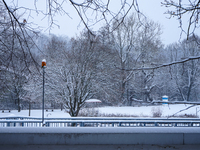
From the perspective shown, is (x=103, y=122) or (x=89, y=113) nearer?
(x=103, y=122)

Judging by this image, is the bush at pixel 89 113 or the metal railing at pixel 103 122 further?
the bush at pixel 89 113

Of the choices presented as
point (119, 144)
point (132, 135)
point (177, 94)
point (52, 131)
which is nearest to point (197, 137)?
point (132, 135)

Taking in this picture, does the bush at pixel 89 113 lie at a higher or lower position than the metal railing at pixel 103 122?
lower

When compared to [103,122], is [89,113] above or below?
below

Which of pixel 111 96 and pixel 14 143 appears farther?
pixel 111 96

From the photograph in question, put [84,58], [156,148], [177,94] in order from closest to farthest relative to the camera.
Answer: [156,148]
[84,58]
[177,94]

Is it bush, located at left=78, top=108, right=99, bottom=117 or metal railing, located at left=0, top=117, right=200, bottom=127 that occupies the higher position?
metal railing, located at left=0, top=117, right=200, bottom=127

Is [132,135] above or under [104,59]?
under

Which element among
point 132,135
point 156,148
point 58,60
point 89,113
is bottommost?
point 89,113

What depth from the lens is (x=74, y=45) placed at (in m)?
14.1

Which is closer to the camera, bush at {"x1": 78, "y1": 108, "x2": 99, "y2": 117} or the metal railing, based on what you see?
the metal railing

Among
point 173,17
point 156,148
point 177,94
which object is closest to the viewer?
point 156,148

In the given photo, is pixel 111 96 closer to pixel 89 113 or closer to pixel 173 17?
pixel 89 113

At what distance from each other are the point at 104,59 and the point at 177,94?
975 inches
